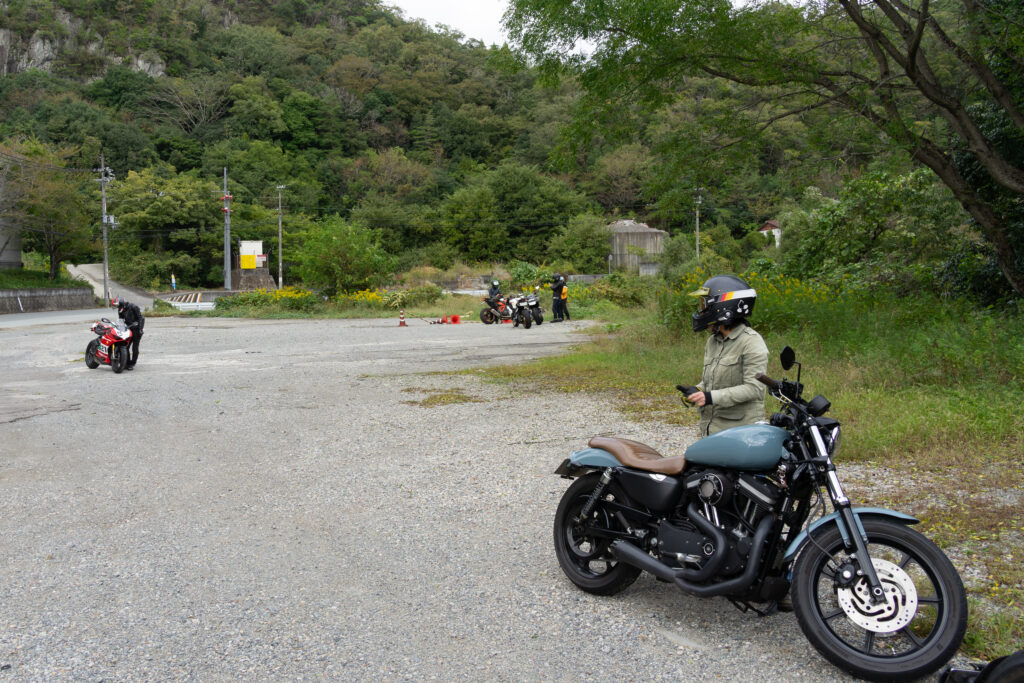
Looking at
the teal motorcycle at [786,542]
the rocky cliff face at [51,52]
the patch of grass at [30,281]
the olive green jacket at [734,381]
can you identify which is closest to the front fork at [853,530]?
the teal motorcycle at [786,542]

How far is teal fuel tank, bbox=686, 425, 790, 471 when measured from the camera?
12.0ft

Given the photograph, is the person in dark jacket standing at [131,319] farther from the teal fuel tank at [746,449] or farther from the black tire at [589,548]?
the teal fuel tank at [746,449]

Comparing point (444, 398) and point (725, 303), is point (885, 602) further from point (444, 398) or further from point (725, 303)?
point (444, 398)

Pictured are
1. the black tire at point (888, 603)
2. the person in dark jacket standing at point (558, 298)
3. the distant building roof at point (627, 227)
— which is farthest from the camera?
the distant building roof at point (627, 227)

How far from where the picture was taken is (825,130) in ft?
38.8

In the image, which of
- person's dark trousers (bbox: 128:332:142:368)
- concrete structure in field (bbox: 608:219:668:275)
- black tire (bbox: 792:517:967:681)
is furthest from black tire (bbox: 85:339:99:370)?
concrete structure in field (bbox: 608:219:668:275)

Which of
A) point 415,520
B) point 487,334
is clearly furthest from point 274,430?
point 487,334

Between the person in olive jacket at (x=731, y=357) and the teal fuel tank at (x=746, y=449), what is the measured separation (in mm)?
435

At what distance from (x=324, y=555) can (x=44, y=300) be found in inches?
1976

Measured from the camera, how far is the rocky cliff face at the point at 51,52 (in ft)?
395

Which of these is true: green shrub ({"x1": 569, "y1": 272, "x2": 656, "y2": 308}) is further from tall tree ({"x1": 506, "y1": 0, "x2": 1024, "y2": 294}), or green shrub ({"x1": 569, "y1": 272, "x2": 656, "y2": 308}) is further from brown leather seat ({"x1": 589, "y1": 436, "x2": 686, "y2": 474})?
brown leather seat ({"x1": 589, "y1": 436, "x2": 686, "y2": 474})

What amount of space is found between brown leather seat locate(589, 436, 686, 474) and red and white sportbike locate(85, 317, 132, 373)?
516 inches

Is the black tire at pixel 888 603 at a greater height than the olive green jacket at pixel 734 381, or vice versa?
the olive green jacket at pixel 734 381

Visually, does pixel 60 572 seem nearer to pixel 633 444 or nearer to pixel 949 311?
pixel 633 444
